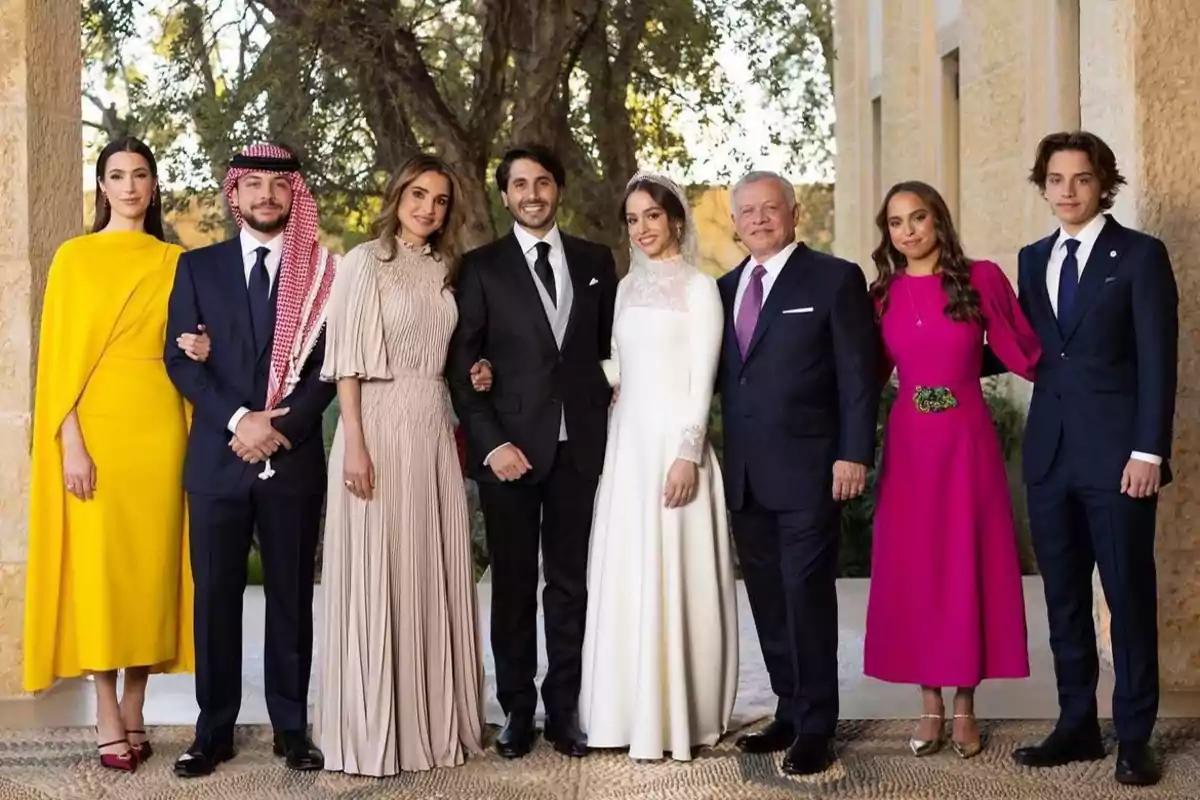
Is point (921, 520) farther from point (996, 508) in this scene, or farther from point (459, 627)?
point (459, 627)

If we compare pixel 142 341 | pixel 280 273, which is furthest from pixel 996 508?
pixel 142 341

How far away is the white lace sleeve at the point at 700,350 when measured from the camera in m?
4.48

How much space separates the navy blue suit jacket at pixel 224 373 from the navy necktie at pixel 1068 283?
2188 millimetres

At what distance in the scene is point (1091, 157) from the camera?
4.29 metres

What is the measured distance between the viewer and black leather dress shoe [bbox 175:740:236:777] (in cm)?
439

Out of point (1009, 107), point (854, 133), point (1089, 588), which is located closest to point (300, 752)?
point (1089, 588)

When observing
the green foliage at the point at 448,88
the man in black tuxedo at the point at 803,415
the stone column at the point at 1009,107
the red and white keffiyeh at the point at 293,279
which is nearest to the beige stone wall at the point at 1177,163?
the man in black tuxedo at the point at 803,415

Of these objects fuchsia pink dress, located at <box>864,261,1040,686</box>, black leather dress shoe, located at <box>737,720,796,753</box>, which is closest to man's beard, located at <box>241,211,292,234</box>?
fuchsia pink dress, located at <box>864,261,1040,686</box>

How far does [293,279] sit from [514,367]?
0.71 metres

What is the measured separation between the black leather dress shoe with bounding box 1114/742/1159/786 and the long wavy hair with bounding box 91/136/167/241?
3264 mm

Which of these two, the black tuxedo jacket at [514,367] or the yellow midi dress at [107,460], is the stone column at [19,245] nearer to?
the yellow midi dress at [107,460]

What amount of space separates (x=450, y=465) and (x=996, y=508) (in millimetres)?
1660

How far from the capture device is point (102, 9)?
361 inches

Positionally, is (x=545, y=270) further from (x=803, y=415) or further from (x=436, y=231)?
(x=803, y=415)
